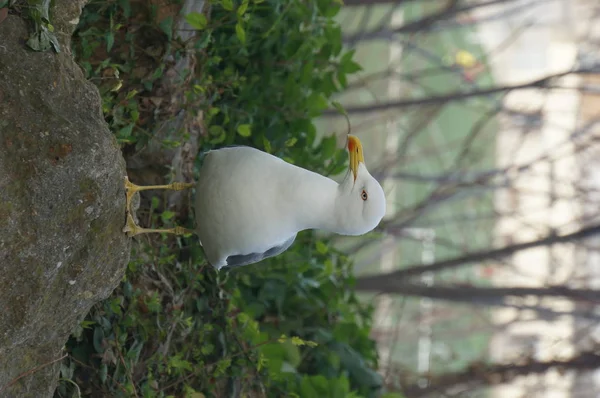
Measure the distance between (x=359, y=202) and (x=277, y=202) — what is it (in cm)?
16

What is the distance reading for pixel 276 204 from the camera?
1314 mm

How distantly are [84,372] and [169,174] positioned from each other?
19.0 inches

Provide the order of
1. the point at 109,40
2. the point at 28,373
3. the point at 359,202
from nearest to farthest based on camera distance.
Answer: the point at 28,373
the point at 359,202
the point at 109,40

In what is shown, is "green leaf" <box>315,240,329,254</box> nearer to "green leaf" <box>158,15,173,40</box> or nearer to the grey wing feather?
the grey wing feather

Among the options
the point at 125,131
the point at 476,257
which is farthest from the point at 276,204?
the point at 476,257

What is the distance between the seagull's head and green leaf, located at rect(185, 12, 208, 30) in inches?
20.7

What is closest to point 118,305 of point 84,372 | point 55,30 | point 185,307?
point 84,372

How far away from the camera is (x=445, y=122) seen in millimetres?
5891

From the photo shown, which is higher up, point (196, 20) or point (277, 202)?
point (196, 20)

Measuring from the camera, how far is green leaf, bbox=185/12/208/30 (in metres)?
1.55

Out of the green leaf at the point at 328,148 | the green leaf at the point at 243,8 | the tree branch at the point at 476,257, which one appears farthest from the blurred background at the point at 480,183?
the green leaf at the point at 243,8

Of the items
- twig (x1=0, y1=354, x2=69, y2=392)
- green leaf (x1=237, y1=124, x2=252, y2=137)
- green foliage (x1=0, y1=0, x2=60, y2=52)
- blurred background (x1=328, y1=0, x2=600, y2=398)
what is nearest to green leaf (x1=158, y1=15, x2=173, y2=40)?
green leaf (x1=237, y1=124, x2=252, y2=137)

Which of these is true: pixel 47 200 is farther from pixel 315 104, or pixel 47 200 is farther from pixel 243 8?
pixel 315 104

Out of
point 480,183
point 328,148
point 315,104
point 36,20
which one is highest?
point 36,20
